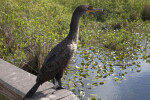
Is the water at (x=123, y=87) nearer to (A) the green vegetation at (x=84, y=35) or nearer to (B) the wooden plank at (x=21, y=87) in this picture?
(A) the green vegetation at (x=84, y=35)

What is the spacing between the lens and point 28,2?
8477 mm

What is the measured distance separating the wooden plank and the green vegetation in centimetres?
124

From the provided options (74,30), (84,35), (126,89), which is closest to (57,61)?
(74,30)

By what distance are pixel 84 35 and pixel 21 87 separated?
5324mm

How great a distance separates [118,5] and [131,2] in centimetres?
81

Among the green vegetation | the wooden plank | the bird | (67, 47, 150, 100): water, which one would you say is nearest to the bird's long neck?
the bird

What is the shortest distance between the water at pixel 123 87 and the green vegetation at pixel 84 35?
0.11 meters

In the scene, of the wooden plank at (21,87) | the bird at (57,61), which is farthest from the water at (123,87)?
the bird at (57,61)

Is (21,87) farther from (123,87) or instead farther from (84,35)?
(84,35)

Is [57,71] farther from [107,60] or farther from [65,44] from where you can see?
[107,60]

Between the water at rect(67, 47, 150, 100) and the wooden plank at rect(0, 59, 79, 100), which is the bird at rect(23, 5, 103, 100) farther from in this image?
the water at rect(67, 47, 150, 100)

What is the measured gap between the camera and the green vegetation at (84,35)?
17.5ft

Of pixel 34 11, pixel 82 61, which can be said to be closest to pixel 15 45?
pixel 82 61

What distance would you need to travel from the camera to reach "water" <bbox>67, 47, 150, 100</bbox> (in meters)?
4.50
